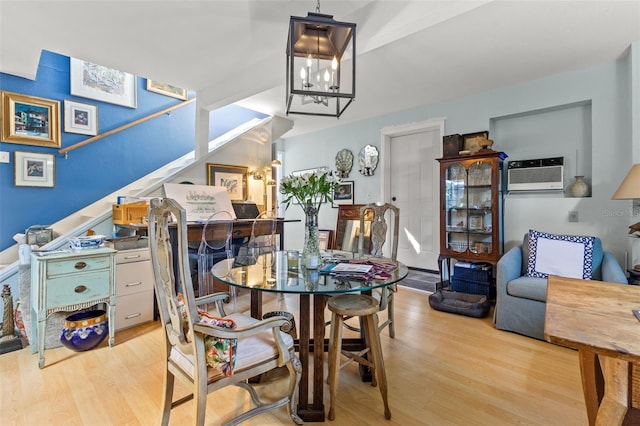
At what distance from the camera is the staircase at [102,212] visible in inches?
111

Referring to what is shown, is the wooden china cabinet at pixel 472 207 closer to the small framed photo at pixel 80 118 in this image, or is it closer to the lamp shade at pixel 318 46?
the lamp shade at pixel 318 46

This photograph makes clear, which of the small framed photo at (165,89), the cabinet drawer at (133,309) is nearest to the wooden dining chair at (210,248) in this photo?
the cabinet drawer at (133,309)

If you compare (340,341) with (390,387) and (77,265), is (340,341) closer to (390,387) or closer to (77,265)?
(390,387)

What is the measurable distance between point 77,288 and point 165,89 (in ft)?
11.0

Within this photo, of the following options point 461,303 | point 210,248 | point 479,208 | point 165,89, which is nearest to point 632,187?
point 479,208

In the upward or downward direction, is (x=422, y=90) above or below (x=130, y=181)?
above

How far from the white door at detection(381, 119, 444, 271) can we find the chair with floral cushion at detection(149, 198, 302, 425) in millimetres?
3341

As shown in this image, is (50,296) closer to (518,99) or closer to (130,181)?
(130,181)

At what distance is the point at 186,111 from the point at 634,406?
541 cm

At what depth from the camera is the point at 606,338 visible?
2.69ft

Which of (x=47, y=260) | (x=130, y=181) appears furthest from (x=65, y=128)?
(x=47, y=260)

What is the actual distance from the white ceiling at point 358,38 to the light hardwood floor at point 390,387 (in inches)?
99.9

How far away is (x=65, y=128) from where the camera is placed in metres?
3.46

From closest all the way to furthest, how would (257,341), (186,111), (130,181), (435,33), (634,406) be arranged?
(634,406) < (257,341) < (435,33) < (130,181) < (186,111)
